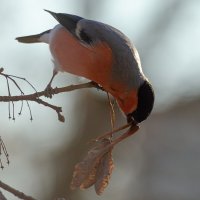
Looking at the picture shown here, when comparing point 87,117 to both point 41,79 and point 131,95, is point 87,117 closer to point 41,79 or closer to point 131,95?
point 41,79

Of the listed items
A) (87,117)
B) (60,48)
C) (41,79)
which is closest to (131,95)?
(60,48)

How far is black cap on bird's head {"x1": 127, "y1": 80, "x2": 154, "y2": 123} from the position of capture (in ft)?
11.2

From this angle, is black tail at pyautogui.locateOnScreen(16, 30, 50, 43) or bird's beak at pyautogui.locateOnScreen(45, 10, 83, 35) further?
black tail at pyautogui.locateOnScreen(16, 30, 50, 43)

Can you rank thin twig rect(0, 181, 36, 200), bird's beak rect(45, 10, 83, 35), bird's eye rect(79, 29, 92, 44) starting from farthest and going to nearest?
bird's beak rect(45, 10, 83, 35) < bird's eye rect(79, 29, 92, 44) < thin twig rect(0, 181, 36, 200)

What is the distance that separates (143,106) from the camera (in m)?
3.45

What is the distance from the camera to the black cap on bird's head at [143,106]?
3.41 meters

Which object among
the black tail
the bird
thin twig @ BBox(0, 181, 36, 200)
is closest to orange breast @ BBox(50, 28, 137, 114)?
the bird

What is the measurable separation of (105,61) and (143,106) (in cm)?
40

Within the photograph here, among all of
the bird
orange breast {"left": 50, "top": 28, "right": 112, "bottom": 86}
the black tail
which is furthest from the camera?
the black tail

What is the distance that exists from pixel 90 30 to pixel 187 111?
4.79m

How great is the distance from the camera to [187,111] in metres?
8.80

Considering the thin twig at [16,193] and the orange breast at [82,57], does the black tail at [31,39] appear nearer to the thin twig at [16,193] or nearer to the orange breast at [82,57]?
the orange breast at [82,57]

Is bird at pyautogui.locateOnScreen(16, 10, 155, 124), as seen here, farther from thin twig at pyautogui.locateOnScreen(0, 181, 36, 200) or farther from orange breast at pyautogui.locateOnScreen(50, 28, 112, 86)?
thin twig at pyautogui.locateOnScreen(0, 181, 36, 200)

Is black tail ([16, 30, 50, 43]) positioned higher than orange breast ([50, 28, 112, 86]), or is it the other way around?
orange breast ([50, 28, 112, 86])
